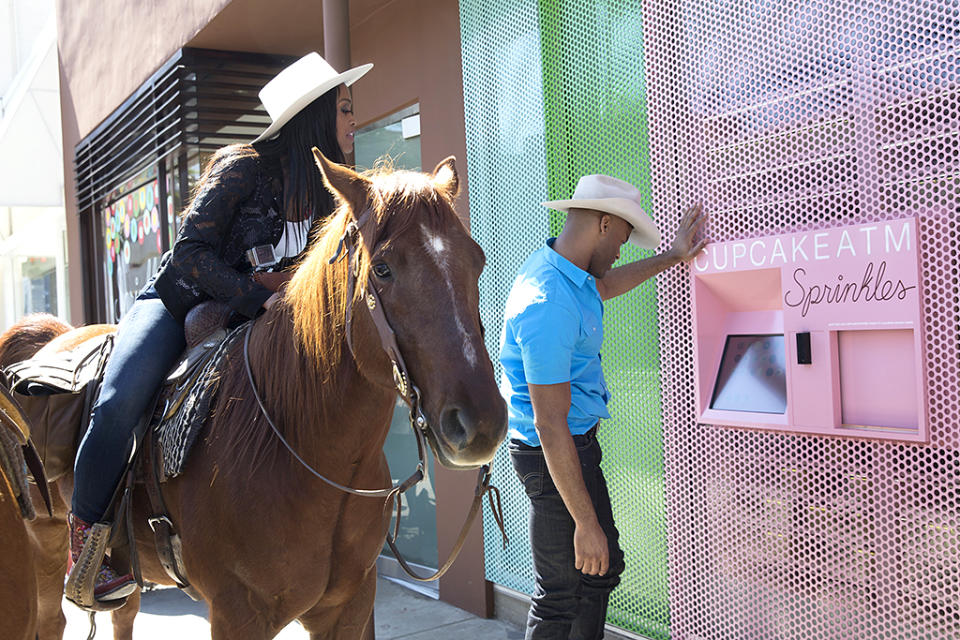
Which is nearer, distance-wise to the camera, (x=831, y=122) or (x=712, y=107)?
(x=831, y=122)

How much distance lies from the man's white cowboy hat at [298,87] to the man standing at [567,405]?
0.98 m

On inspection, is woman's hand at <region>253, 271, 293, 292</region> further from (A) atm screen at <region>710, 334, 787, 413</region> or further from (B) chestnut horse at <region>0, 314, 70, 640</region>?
(A) atm screen at <region>710, 334, 787, 413</region>

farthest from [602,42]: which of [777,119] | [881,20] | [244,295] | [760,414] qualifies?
[244,295]

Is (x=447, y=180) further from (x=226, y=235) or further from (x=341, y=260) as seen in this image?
(x=226, y=235)

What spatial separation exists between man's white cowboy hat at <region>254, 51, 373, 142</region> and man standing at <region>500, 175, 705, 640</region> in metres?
0.98

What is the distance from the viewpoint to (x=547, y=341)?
8.85 ft

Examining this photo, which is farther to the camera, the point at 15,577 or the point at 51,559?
the point at 51,559

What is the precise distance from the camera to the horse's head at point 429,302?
1.89m

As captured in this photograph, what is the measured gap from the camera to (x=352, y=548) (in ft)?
8.77

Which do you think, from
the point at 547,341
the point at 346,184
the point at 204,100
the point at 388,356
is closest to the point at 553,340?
the point at 547,341

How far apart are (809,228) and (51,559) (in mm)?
3927

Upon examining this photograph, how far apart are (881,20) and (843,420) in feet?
4.75

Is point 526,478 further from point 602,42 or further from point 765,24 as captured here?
point 602,42

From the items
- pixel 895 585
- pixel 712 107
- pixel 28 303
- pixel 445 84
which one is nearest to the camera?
pixel 895 585
